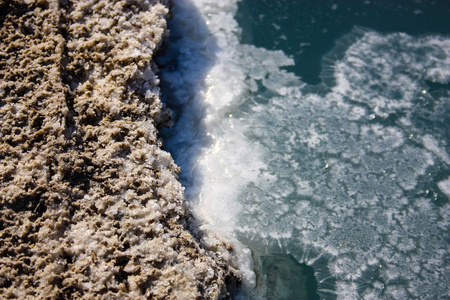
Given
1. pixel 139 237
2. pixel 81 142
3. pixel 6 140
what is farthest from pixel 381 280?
pixel 6 140

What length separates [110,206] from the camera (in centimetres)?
160

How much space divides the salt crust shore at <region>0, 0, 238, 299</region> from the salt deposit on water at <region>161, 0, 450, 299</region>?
0.89ft

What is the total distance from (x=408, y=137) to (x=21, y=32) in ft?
7.21

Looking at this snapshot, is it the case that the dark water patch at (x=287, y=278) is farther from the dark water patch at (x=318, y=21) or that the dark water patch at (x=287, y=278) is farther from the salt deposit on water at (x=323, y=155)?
A: the dark water patch at (x=318, y=21)

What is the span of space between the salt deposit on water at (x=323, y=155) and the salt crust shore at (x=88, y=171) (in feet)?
0.89

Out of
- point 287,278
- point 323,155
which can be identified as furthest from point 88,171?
point 323,155

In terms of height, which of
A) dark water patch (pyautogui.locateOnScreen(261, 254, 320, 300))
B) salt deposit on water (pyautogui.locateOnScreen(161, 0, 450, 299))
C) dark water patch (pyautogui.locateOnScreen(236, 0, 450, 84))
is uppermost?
dark water patch (pyautogui.locateOnScreen(236, 0, 450, 84))

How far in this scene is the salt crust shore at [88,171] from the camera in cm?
145

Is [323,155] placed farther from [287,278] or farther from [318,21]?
[318,21]

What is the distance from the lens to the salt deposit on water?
1882 millimetres

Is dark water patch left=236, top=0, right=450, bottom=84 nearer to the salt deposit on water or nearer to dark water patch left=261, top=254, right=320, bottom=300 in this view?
the salt deposit on water

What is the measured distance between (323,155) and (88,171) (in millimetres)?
1262

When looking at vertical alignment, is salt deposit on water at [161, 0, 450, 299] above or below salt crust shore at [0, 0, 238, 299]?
below

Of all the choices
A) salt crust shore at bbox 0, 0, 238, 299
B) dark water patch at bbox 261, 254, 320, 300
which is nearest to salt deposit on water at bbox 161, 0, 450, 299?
dark water patch at bbox 261, 254, 320, 300
